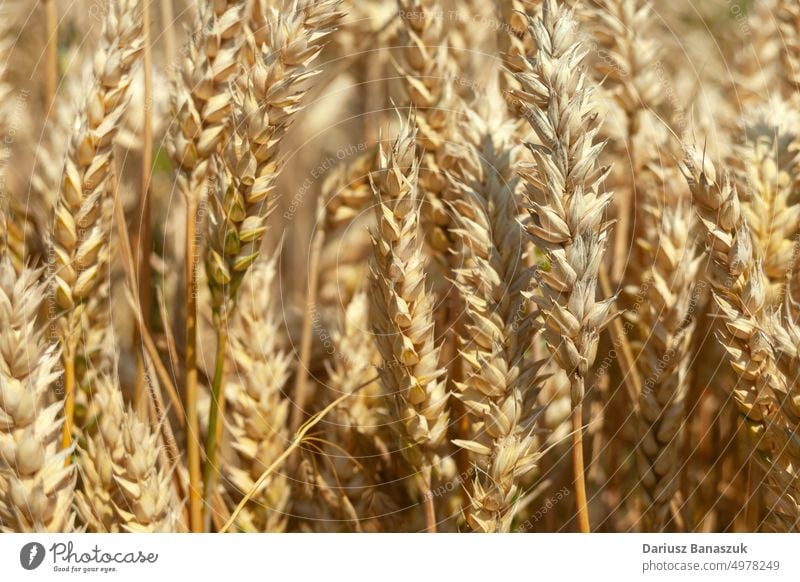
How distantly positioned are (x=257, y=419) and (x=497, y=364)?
12.7 inches

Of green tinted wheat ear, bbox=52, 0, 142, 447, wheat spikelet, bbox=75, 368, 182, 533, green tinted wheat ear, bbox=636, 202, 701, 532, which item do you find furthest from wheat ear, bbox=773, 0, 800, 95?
wheat spikelet, bbox=75, 368, 182, 533

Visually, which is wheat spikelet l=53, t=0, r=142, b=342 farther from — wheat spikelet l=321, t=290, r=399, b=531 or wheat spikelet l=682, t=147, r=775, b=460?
wheat spikelet l=682, t=147, r=775, b=460

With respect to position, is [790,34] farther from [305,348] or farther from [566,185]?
[305,348]

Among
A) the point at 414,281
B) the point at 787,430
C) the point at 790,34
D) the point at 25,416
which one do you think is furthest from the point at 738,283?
the point at 25,416

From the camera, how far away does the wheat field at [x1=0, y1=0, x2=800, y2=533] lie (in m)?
0.62

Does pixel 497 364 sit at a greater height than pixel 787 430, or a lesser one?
greater

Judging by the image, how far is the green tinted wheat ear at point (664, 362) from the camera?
762 millimetres

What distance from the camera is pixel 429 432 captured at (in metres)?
0.67

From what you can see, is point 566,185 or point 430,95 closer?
point 566,185

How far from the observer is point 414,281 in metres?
0.63

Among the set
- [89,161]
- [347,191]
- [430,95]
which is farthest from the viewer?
[347,191]
